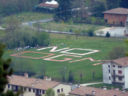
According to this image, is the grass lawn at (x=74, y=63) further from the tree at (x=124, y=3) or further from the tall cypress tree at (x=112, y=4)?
the tree at (x=124, y=3)

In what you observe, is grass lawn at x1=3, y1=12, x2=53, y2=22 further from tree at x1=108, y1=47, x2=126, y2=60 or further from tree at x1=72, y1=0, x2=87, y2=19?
tree at x1=108, y1=47, x2=126, y2=60

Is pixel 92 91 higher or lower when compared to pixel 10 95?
lower

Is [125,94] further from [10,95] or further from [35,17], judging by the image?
[35,17]

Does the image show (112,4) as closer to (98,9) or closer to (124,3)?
(124,3)

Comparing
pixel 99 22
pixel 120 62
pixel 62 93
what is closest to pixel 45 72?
pixel 120 62

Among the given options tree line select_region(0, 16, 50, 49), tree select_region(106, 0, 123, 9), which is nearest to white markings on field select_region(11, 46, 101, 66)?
tree line select_region(0, 16, 50, 49)

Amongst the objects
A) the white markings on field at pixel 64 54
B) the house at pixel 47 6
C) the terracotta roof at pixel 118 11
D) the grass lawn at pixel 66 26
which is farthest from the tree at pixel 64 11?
the white markings on field at pixel 64 54

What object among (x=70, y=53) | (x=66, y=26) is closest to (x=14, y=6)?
(x=66, y=26)
